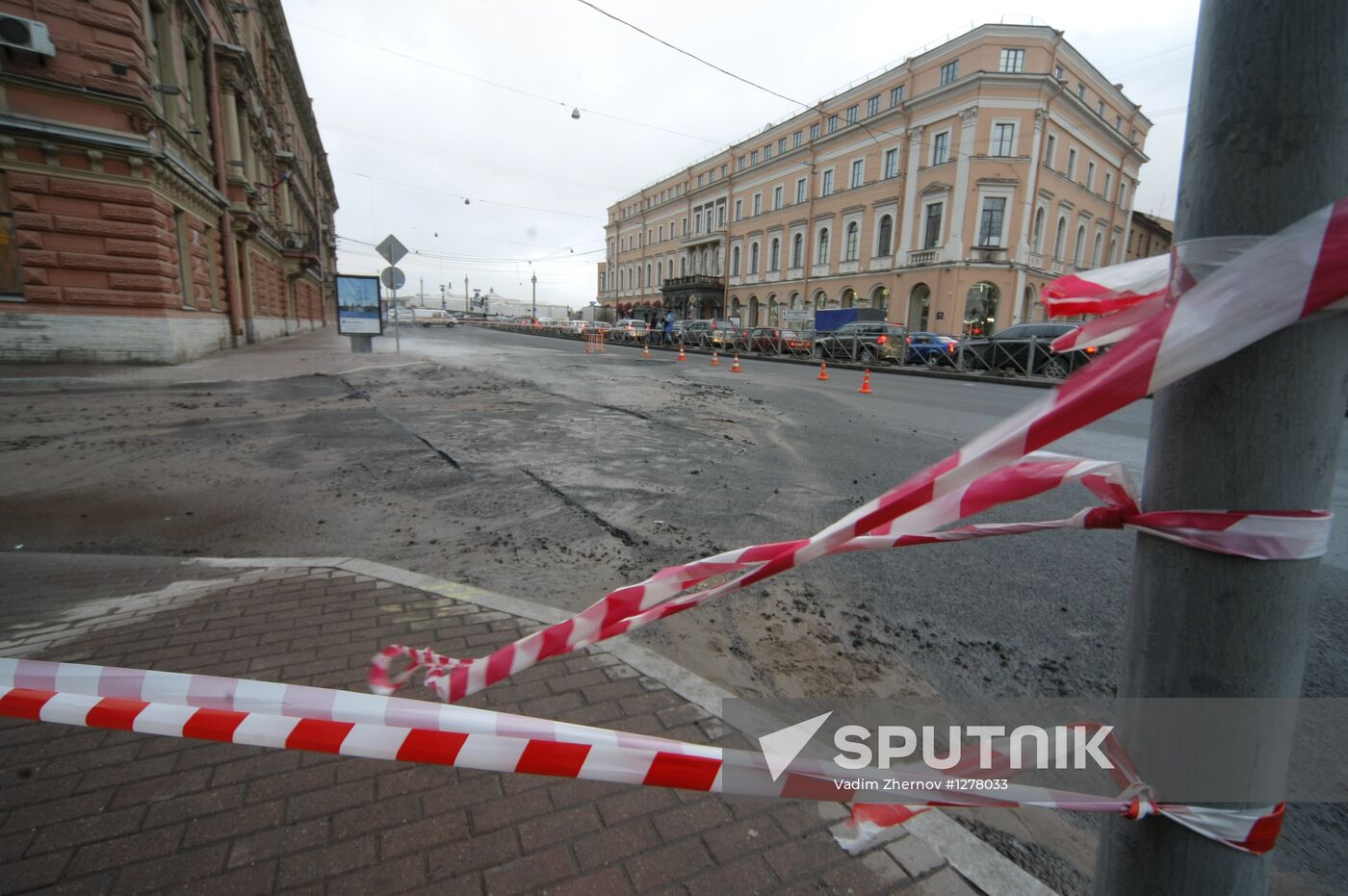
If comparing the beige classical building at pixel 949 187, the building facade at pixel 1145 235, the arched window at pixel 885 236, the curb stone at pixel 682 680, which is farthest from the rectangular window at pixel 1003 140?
the curb stone at pixel 682 680

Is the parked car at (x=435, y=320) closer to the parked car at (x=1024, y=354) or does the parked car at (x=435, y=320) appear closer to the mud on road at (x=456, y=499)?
the parked car at (x=1024, y=354)

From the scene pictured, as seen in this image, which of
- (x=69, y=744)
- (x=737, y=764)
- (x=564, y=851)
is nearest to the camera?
(x=737, y=764)

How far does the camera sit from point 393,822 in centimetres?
190

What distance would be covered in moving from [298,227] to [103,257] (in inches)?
1207

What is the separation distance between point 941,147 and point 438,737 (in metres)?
44.4

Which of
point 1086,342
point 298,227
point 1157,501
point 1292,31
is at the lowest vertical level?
point 1157,501

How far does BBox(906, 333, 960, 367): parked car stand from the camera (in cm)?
2290

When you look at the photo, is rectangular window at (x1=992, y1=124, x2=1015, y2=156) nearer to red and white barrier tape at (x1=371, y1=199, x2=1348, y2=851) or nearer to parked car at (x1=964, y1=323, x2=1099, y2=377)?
parked car at (x1=964, y1=323, x2=1099, y2=377)

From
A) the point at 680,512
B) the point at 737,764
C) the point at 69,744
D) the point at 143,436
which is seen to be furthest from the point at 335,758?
the point at 143,436

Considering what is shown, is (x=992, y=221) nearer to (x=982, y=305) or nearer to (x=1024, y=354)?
(x=982, y=305)

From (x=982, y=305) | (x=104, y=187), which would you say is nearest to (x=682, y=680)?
(x=104, y=187)

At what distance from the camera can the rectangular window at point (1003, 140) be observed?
117 feet

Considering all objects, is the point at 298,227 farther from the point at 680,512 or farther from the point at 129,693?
the point at 129,693

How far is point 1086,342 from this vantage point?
1388 mm
